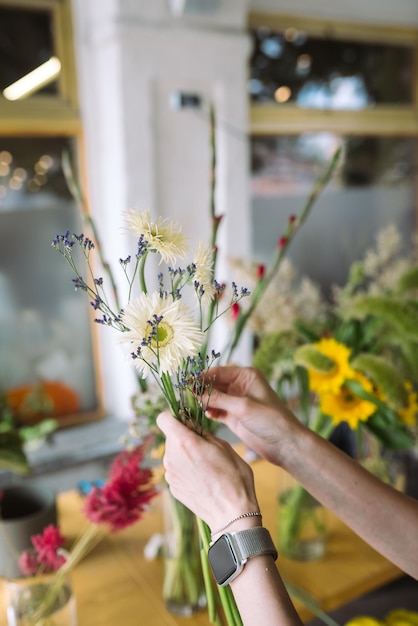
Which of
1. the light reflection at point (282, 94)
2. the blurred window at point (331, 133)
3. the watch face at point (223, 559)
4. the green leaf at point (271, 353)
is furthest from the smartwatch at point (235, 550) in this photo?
the light reflection at point (282, 94)

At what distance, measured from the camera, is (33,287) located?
2.82 metres

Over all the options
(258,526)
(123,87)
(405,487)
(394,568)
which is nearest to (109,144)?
(123,87)

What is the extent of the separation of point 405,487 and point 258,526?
2.80ft

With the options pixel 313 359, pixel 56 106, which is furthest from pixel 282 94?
pixel 313 359

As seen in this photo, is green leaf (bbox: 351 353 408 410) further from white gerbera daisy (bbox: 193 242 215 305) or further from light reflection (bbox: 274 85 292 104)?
light reflection (bbox: 274 85 292 104)

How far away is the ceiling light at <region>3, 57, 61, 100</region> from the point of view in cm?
262

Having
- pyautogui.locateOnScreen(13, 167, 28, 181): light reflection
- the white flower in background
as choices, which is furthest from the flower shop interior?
the white flower in background

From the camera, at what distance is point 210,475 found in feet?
2.36

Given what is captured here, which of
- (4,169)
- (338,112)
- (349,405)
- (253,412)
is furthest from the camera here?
(338,112)

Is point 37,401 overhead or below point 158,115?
below

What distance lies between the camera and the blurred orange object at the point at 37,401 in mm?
2754

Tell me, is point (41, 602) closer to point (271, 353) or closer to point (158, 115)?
point (271, 353)

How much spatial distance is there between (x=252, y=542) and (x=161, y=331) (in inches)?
10.6

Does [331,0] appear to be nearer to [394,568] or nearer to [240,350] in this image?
[240,350]
